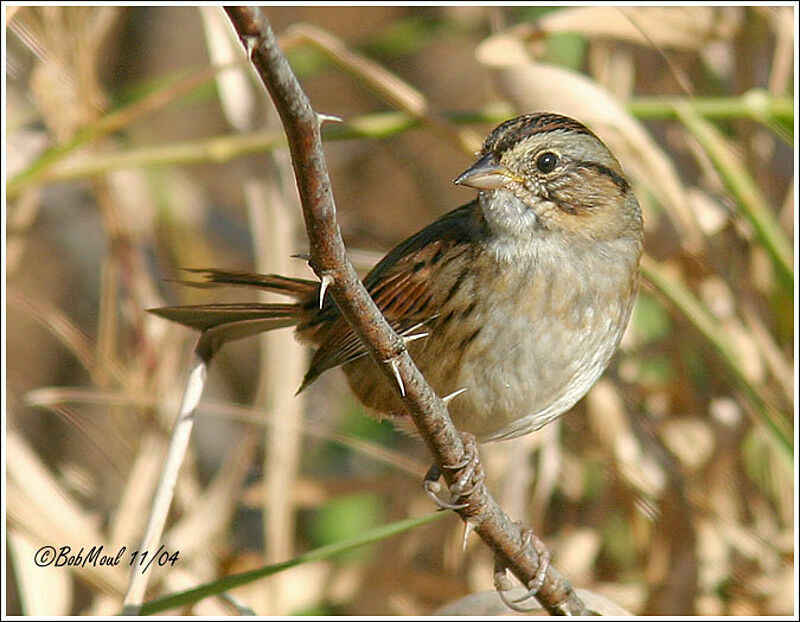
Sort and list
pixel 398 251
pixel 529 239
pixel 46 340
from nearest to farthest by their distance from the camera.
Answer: pixel 529 239, pixel 398 251, pixel 46 340

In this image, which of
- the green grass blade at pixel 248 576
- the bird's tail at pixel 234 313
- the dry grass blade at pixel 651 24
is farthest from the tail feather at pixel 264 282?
the dry grass blade at pixel 651 24

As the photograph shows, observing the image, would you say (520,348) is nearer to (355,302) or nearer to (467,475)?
(467,475)

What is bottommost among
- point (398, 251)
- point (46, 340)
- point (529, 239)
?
point (529, 239)

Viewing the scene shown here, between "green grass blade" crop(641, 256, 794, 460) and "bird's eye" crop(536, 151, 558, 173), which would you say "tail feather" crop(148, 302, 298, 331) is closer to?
"bird's eye" crop(536, 151, 558, 173)

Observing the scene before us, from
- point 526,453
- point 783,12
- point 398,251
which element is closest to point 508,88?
point 398,251

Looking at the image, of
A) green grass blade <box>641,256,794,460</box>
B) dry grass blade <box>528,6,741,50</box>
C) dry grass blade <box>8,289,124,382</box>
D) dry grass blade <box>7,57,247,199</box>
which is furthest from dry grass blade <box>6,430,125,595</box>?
dry grass blade <box>528,6,741,50</box>

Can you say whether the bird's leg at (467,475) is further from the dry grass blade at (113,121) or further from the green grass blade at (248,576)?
the dry grass blade at (113,121)

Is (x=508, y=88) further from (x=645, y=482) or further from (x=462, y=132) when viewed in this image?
(x=645, y=482)
